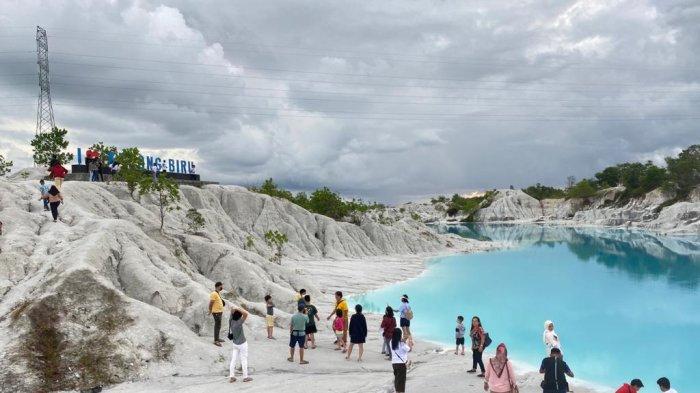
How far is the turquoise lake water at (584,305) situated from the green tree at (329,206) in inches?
846

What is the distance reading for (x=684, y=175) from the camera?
135 meters

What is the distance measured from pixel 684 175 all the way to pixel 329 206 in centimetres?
10011

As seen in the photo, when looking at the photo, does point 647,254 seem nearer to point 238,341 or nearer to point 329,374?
point 329,374

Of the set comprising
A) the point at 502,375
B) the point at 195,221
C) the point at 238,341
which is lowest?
the point at 238,341

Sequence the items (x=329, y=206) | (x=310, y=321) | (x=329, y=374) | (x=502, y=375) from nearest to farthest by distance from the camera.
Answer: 1. (x=502, y=375)
2. (x=329, y=374)
3. (x=310, y=321)
4. (x=329, y=206)

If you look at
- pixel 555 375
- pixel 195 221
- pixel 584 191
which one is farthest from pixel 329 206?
pixel 584 191

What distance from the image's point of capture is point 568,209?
188750mm

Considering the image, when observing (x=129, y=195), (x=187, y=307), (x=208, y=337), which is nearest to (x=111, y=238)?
(x=187, y=307)

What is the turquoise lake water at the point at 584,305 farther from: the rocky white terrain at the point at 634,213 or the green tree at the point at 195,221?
the rocky white terrain at the point at 634,213

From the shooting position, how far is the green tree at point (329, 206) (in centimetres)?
9050

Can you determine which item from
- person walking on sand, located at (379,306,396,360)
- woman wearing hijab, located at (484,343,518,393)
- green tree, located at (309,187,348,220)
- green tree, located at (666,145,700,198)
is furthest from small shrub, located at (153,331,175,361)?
green tree, located at (666,145,700,198)

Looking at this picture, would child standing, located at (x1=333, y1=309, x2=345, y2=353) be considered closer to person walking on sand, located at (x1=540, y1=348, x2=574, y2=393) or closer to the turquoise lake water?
the turquoise lake water

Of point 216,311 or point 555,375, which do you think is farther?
point 216,311

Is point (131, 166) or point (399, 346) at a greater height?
point (131, 166)
